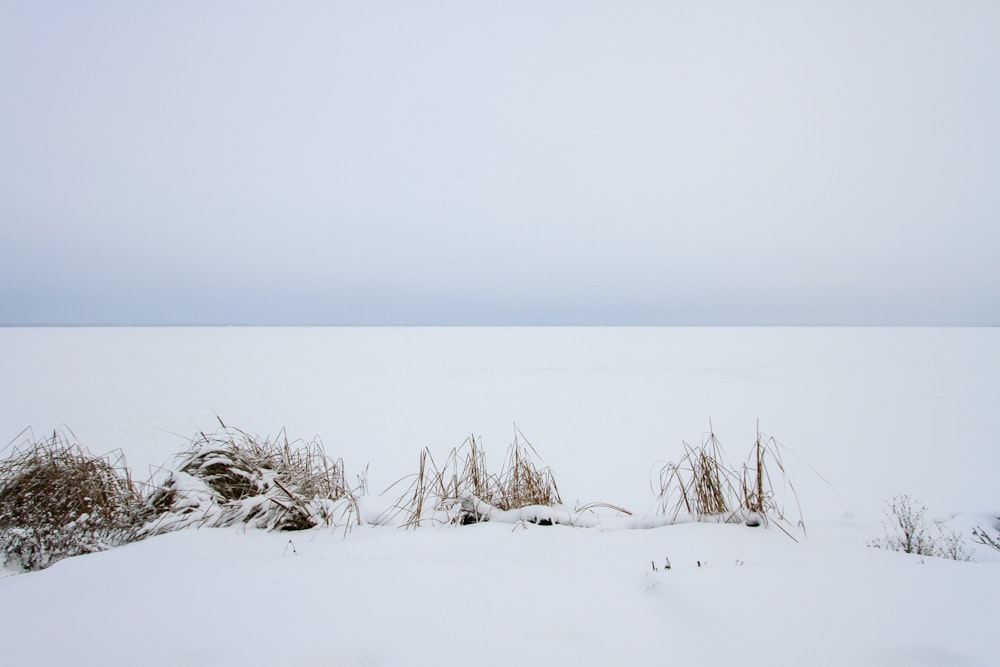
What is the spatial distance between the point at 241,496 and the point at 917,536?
441 centimetres

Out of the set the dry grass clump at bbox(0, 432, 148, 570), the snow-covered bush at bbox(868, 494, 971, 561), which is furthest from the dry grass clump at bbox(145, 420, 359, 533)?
the snow-covered bush at bbox(868, 494, 971, 561)

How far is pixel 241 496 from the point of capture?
2531mm

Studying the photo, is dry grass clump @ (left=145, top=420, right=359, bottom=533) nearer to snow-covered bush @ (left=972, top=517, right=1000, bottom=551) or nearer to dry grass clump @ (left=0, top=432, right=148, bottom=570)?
dry grass clump @ (left=0, top=432, right=148, bottom=570)

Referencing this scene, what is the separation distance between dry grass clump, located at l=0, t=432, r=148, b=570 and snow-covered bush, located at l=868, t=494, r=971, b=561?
380 cm

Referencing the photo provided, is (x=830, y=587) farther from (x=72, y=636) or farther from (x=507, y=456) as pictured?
(x=507, y=456)

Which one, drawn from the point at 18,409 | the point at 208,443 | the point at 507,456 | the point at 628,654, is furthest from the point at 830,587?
the point at 18,409

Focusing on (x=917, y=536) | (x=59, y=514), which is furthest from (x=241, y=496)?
(x=917, y=536)

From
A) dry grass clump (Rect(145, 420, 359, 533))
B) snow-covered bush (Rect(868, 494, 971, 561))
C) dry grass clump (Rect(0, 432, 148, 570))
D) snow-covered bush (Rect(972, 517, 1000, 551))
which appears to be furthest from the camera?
snow-covered bush (Rect(972, 517, 1000, 551))

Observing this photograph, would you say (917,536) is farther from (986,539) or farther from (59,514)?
(59,514)

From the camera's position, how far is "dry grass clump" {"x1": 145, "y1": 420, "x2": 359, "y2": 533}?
2.28 metres

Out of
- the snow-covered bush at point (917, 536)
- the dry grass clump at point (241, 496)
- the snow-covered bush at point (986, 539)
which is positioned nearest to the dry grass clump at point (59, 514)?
the dry grass clump at point (241, 496)

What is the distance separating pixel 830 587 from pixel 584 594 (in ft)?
2.70

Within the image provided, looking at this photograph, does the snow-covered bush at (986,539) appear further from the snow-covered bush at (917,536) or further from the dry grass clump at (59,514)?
the dry grass clump at (59,514)

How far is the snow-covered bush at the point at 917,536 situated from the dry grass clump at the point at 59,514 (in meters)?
3.80
